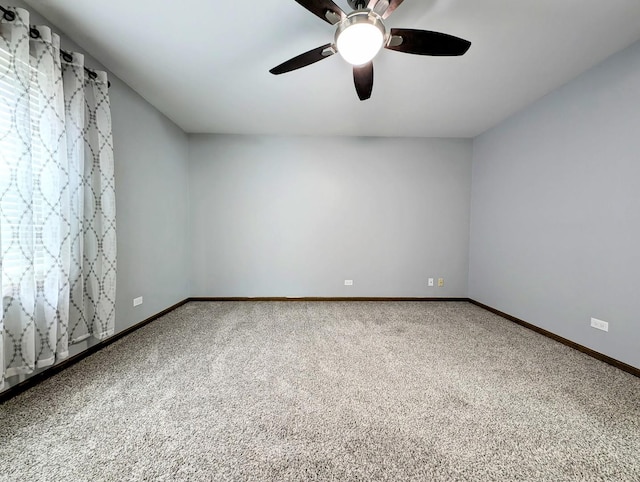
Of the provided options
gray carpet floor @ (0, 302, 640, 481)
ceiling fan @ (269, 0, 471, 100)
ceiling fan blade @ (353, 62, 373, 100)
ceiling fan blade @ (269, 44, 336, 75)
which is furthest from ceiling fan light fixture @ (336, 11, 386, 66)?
gray carpet floor @ (0, 302, 640, 481)

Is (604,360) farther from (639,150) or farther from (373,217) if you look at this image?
(373,217)

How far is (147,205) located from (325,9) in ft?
8.44

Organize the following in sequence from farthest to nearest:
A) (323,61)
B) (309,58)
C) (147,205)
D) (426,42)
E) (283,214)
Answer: (283,214)
(147,205)
(323,61)
(309,58)
(426,42)

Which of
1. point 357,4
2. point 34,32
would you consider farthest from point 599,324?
point 34,32

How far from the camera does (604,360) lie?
6.51ft

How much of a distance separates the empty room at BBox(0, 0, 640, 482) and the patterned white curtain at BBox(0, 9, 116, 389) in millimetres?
14

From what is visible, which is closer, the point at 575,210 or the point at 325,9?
the point at 325,9

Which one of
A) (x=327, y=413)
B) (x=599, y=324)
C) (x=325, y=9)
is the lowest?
(x=327, y=413)

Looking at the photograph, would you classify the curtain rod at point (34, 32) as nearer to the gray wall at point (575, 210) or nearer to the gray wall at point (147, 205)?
the gray wall at point (147, 205)

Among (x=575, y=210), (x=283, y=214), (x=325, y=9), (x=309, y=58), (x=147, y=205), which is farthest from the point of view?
(x=283, y=214)

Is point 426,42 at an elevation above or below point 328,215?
above

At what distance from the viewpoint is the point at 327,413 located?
136 centimetres

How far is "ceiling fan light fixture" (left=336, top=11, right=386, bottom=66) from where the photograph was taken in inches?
51.9

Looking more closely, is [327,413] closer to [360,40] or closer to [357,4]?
[360,40]
